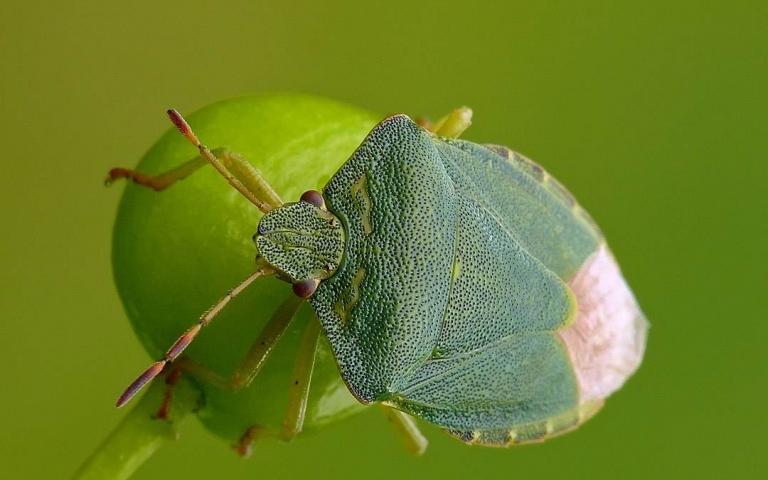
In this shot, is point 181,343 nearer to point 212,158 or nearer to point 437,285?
point 212,158

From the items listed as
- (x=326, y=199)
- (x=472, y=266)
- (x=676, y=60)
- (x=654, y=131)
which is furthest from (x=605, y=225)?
(x=326, y=199)

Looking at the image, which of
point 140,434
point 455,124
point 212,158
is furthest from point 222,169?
point 455,124

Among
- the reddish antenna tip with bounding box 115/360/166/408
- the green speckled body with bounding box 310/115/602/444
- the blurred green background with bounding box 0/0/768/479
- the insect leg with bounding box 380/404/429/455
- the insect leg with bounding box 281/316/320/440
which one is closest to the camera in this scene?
the reddish antenna tip with bounding box 115/360/166/408

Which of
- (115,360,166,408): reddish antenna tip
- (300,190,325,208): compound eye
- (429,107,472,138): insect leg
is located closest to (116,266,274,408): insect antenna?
(115,360,166,408): reddish antenna tip

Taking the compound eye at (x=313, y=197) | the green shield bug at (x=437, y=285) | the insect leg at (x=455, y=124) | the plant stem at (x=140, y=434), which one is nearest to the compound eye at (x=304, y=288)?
the green shield bug at (x=437, y=285)

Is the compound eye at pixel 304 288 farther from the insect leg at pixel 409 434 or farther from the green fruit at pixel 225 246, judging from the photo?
the insect leg at pixel 409 434

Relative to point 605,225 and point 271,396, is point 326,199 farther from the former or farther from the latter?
point 605,225

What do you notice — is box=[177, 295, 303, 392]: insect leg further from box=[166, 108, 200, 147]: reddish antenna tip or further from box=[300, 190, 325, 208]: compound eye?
box=[166, 108, 200, 147]: reddish antenna tip
